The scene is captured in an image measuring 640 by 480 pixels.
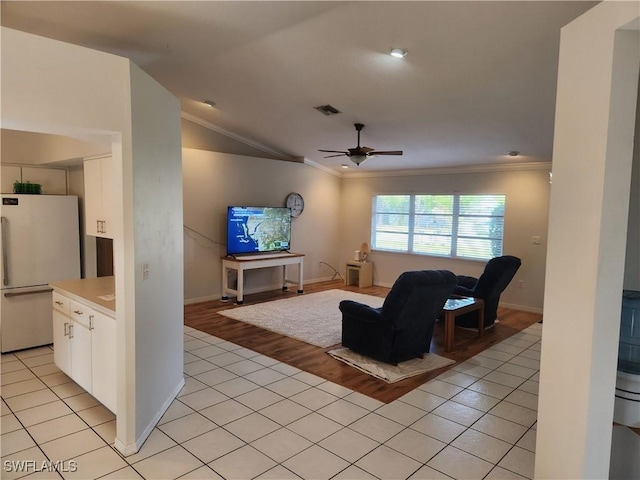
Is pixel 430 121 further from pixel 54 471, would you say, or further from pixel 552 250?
pixel 54 471

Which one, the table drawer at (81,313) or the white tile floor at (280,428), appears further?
the table drawer at (81,313)

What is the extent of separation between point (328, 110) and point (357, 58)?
1.46 m

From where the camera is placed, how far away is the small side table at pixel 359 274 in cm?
838

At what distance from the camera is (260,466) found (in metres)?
2.48

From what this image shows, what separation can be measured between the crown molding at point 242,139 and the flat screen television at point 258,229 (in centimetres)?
121

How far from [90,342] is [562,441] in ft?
10.5

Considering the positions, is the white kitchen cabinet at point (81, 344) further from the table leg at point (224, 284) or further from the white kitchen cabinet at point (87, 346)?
the table leg at point (224, 284)

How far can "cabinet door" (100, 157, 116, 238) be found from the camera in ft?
10.1

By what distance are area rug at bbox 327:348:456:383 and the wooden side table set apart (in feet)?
1.00

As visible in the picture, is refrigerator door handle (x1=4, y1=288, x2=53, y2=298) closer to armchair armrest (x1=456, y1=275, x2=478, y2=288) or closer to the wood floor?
the wood floor

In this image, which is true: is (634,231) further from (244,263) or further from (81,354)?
(244,263)

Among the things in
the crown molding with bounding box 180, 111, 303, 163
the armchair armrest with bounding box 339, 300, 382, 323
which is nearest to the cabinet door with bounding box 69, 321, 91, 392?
the armchair armrest with bounding box 339, 300, 382, 323

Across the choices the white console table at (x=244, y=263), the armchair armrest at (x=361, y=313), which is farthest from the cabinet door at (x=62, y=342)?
the white console table at (x=244, y=263)

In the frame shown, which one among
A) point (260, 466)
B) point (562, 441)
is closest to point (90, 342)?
point (260, 466)
